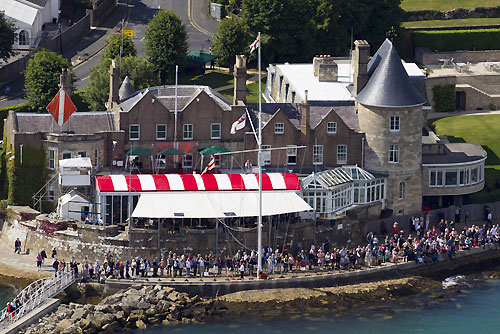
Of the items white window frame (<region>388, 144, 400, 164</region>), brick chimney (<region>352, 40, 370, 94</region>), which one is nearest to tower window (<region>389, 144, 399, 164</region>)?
white window frame (<region>388, 144, 400, 164</region>)

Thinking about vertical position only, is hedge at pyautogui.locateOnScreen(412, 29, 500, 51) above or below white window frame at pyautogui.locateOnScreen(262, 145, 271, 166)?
above

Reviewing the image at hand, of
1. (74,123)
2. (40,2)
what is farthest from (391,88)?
(40,2)

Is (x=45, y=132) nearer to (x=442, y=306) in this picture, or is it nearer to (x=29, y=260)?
(x=29, y=260)

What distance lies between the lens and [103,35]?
537ft

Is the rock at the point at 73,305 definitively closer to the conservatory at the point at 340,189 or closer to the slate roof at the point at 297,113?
the conservatory at the point at 340,189

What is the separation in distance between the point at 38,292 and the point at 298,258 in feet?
65.6

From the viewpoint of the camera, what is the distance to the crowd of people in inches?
4697

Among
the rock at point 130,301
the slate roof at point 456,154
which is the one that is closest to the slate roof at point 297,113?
the slate roof at point 456,154

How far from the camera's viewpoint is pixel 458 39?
167250 millimetres

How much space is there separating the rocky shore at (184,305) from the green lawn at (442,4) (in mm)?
61681

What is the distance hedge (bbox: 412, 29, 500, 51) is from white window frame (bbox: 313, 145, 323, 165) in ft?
130

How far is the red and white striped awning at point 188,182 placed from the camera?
403 feet

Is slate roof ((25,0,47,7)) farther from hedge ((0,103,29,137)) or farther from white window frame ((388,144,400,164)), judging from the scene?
white window frame ((388,144,400,164))

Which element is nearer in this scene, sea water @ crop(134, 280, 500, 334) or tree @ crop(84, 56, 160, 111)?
sea water @ crop(134, 280, 500, 334)
